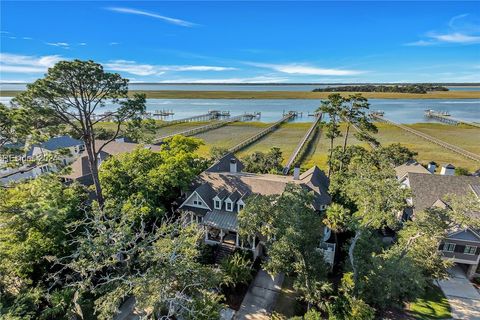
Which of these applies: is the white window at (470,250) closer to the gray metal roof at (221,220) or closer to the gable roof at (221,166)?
the gray metal roof at (221,220)

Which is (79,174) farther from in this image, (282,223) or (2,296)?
(282,223)

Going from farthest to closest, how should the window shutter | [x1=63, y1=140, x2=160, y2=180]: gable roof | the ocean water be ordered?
the ocean water, [x1=63, y1=140, x2=160, y2=180]: gable roof, the window shutter

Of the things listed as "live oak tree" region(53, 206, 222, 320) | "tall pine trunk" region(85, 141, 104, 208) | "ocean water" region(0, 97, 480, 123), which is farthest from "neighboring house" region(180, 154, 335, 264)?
"ocean water" region(0, 97, 480, 123)

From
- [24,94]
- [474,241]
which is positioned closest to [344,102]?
[474,241]

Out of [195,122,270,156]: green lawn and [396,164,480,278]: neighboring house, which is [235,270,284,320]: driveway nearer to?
[396,164,480,278]: neighboring house

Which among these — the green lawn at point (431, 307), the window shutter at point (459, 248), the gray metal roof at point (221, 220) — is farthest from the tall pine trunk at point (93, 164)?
the window shutter at point (459, 248)
